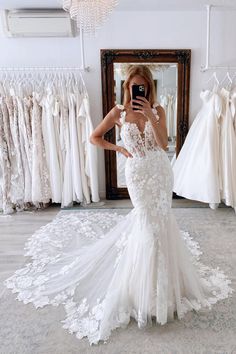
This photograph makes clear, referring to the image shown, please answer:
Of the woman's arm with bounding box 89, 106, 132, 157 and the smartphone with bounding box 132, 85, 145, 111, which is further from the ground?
the smartphone with bounding box 132, 85, 145, 111

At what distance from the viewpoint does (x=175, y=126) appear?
3.54 m

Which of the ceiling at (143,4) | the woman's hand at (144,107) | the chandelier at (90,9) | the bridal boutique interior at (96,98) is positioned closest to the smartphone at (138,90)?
the woman's hand at (144,107)

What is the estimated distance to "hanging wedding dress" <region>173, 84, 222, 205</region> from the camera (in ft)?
9.93

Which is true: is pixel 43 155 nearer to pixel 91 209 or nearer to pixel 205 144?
pixel 91 209

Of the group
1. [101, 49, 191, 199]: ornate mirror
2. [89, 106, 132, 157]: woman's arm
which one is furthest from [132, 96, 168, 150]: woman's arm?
[101, 49, 191, 199]: ornate mirror

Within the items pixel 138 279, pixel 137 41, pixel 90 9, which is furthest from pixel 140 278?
pixel 137 41

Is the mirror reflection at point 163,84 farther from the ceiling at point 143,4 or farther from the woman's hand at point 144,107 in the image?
the woman's hand at point 144,107

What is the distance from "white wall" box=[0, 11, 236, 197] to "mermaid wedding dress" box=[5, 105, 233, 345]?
2.03 meters

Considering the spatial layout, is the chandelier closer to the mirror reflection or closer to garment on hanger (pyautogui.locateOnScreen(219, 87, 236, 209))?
the mirror reflection

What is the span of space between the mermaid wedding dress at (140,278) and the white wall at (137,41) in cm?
203

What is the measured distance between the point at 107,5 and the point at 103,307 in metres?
1.94

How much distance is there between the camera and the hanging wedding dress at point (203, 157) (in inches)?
119

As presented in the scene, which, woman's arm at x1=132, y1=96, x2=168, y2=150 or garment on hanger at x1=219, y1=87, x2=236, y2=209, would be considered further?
garment on hanger at x1=219, y1=87, x2=236, y2=209

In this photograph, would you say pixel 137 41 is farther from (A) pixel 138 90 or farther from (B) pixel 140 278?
(B) pixel 140 278
